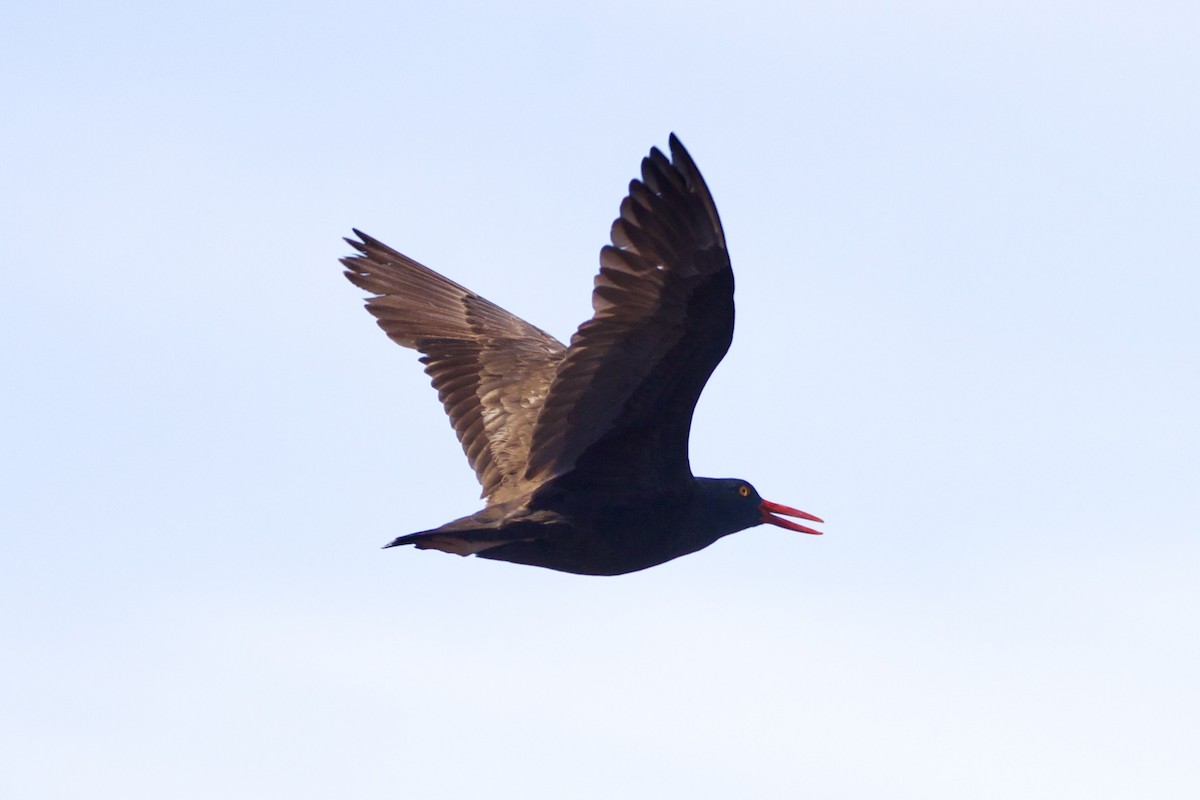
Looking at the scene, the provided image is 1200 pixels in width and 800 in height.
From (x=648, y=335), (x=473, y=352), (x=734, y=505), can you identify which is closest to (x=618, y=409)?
(x=648, y=335)

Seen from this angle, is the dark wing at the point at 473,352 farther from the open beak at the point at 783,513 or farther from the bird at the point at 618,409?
the open beak at the point at 783,513

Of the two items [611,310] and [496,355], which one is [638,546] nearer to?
[611,310]

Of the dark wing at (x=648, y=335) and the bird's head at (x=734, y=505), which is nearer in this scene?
the dark wing at (x=648, y=335)

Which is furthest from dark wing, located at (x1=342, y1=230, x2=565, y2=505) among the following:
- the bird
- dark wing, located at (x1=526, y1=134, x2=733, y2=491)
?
dark wing, located at (x1=526, y1=134, x2=733, y2=491)

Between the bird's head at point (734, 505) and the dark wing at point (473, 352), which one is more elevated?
the dark wing at point (473, 352)

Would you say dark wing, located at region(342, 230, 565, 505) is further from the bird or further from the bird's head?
the bird's head

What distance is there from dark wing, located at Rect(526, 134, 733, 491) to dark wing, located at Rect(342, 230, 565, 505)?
35.0 inches

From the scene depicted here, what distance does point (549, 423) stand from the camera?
397 inches

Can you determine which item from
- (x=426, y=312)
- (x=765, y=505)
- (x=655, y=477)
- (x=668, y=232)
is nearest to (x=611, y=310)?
(x=668, y=232)

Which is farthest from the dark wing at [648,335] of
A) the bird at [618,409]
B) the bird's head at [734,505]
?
the bird's head at [734,505]

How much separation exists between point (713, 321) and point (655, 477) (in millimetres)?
1300

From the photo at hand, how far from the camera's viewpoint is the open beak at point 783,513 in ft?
37.4

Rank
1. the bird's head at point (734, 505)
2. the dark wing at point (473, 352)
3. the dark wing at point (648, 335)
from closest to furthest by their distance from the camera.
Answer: the dark wing at point (648, 335) → the bird's head at point (734, 505) → the dark wing at point (473, 352)

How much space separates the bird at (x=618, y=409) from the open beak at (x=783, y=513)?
0.04 ft
